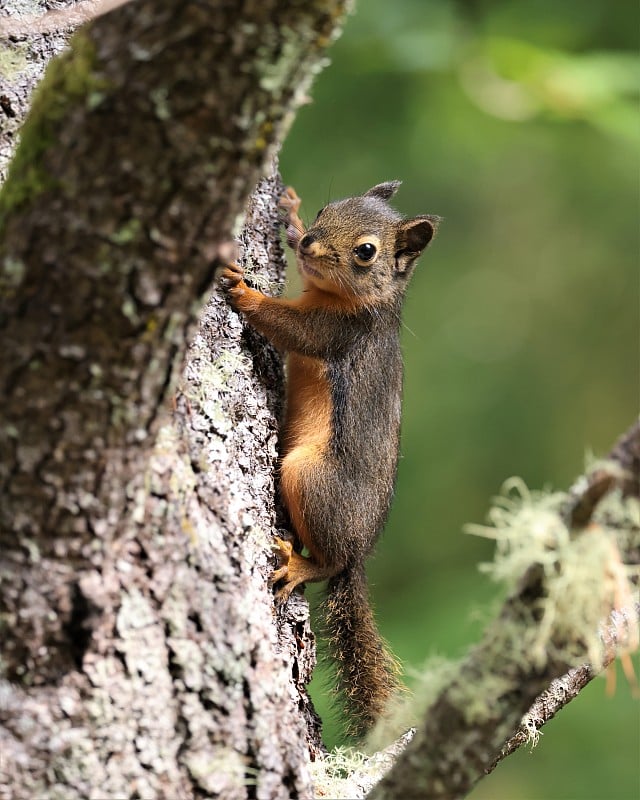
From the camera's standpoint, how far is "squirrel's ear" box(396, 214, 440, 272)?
342 cm

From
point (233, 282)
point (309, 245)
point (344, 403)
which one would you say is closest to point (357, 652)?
point (344, 403)

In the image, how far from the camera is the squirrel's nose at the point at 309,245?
124 inches

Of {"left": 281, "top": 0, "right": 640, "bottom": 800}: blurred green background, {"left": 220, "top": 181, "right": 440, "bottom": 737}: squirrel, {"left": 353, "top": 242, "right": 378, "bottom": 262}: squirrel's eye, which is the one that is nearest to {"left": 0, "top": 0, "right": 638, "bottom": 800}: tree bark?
{"left": 220, "top": 181, "right": 440, "bottom": 737}: squirrel

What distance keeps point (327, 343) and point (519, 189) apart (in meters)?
3.97

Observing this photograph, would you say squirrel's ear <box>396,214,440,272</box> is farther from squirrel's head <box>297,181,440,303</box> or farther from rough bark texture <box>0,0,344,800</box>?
rough bark texture <box>0,0,344,800</box>

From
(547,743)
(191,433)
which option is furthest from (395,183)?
(547,743)

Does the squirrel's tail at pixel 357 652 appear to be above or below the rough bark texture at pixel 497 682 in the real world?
above

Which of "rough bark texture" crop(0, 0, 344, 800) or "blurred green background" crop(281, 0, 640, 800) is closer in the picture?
"rough bark texture" crop(0, 0, 344, 800)

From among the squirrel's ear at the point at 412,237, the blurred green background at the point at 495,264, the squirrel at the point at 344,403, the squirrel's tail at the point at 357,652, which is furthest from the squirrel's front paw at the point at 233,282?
the blurred green background at the point at 495,264

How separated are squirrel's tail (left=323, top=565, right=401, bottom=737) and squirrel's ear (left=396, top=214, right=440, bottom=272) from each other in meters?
1.20

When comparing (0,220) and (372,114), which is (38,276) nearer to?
(0,220)

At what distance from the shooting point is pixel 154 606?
171 centimetres

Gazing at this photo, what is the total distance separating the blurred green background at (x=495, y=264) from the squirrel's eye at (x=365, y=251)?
2.92 ft

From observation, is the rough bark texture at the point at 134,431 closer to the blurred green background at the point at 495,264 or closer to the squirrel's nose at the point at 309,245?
the squirrel's nose at the point at 309,245
